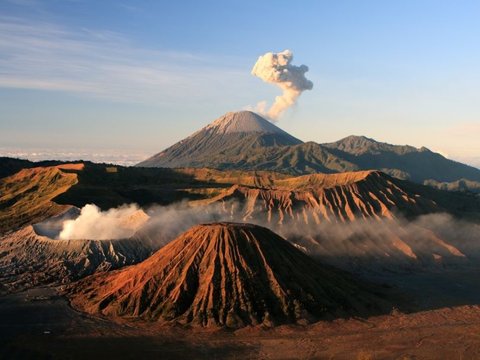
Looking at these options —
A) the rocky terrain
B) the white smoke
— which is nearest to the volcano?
the rocky terrain

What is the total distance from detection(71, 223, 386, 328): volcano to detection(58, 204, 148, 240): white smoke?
20183mm

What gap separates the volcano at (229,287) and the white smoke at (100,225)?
20.2 meters

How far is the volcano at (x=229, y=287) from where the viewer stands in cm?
5959

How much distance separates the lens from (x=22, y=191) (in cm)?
13675

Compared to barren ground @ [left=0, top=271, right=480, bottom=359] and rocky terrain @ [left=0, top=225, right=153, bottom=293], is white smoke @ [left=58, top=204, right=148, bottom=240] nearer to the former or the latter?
rocky terrain @ [left=0, top=225, right=153, bottom=293]

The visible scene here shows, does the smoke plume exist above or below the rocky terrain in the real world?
above

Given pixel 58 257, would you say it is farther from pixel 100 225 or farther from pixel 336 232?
pixel 336 232

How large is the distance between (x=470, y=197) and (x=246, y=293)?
339 feet

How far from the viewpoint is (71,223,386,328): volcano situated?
59.6 m

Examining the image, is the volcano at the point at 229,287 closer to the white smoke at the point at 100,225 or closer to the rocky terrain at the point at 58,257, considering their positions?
the rocky terrain at the point at 58,257

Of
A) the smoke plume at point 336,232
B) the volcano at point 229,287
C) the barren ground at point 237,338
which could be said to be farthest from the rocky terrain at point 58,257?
the barren ground at point 237,338

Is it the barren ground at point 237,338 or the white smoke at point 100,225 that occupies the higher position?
the white smoke at point 100,225

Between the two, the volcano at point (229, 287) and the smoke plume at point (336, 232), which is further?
the smoke plume at point (336, 232)

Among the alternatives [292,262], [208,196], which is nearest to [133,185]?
[208,196]
